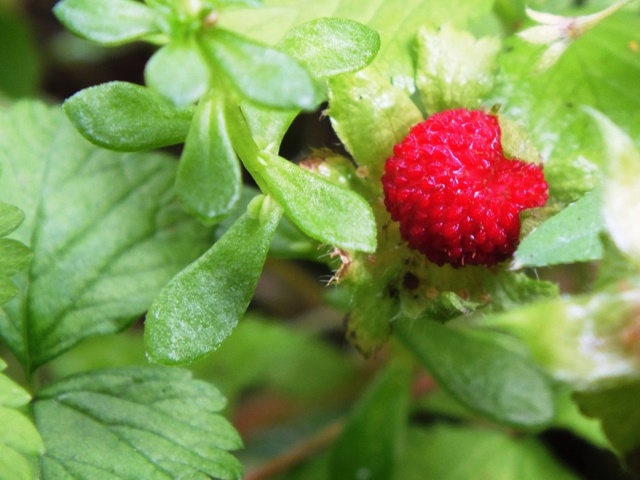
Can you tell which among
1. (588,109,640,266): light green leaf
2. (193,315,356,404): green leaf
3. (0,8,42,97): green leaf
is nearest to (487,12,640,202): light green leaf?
(588,109,640,266): light green leaf

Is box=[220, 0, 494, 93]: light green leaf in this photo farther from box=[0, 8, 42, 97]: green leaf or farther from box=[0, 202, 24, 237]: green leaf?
box=[0, 8, 42, 97]: green leaf

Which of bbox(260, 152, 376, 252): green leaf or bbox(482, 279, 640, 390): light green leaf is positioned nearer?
bbox(482, 279, 640, 390): light green leaf

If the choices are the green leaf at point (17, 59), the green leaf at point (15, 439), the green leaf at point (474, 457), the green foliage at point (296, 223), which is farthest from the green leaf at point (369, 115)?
the green leaf at point (17, 59)

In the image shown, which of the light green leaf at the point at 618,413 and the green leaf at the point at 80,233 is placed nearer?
the light green leaf at the point at 618,413

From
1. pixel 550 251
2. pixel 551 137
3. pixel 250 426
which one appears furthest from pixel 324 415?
pixel 550 251

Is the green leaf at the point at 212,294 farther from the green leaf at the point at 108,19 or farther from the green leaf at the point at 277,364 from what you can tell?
the green leaf at the point at 277,364

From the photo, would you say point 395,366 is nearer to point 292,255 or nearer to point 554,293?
point 292,255
